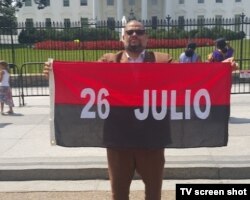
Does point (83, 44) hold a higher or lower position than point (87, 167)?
higher

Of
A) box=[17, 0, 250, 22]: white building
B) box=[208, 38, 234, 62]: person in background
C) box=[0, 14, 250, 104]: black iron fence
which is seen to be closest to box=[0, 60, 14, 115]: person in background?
box=[0, 14, 250, 104]: black iron fence

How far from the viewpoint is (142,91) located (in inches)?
173

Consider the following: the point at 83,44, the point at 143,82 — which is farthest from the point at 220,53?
the point at 83,44

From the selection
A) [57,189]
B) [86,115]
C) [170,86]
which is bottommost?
[57,189]

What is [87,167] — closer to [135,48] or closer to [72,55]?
[135,48]

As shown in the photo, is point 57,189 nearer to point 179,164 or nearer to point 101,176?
point 101,176

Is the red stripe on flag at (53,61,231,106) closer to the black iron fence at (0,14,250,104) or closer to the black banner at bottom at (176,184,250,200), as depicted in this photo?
the black banner at bottom at (176,184,250,200)

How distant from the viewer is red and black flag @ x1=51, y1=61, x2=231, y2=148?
4.20 m

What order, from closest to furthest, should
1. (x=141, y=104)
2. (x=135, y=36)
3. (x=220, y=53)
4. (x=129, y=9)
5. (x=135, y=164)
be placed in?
1. (x=135, y=36)
2. (x=135, y=164)
3. (x=141, y=104)
4. (x=220, y=53)
5. (x=129, y=9)

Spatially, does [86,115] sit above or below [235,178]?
above

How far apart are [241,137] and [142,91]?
3.68 metres

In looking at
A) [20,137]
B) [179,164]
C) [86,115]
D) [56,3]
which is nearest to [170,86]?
[86,115]

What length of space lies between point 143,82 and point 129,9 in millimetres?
89196

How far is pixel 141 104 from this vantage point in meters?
4.37
